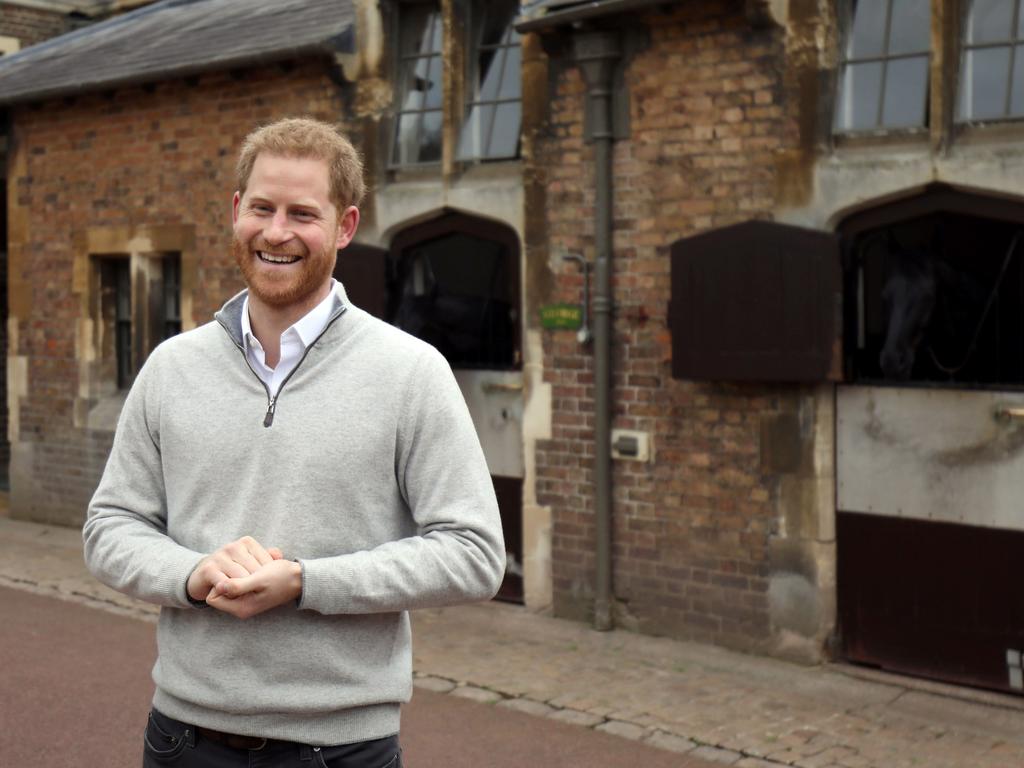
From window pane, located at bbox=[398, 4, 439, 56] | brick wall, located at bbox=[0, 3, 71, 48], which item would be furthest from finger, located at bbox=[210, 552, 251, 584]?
brick wall, located at bbox=[0, 3, 71, 48]

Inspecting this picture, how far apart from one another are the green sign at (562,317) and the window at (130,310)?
4.66 meters

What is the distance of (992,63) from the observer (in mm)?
7203

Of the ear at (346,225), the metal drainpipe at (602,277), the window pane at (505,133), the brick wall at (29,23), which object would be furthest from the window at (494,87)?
the brick wall at (29,23)

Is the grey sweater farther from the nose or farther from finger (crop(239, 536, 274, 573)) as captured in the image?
the nose

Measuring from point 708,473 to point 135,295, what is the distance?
636 cm

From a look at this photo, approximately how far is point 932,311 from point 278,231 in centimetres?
572

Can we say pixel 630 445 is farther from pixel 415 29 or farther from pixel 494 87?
pixel 415 29

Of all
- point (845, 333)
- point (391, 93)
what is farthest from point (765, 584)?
point (391, 93)

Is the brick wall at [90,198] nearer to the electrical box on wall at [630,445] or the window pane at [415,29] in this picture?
the window pane at [415,29]

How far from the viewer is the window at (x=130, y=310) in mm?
12375

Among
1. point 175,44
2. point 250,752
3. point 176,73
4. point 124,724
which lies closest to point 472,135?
point 176,73

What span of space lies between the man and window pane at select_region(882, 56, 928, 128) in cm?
567

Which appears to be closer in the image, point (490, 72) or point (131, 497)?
point (131, 497)

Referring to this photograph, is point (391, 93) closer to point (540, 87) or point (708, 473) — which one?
point (540, 87)
